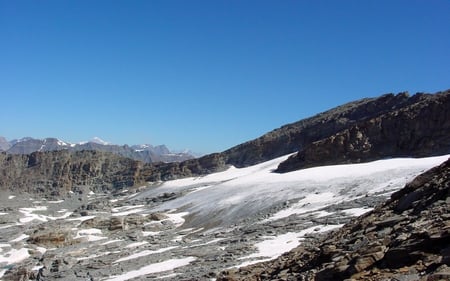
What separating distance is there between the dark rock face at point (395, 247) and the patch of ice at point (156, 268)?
9.21m

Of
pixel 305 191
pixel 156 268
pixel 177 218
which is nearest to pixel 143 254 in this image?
pixel 156 268

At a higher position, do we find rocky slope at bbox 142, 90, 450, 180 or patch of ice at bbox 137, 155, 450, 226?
rocky slope at bbox 142, 90, 450, 180

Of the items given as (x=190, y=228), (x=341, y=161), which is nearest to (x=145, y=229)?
(x=190, y=228)

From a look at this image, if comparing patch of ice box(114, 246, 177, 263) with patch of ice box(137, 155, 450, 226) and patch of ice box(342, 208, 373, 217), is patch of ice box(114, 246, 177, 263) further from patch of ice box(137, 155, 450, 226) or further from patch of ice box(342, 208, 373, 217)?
patch of ice box(342, 208, 373, 217)

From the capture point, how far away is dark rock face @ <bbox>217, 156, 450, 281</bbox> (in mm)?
11219

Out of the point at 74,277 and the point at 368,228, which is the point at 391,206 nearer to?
the point at 368,228

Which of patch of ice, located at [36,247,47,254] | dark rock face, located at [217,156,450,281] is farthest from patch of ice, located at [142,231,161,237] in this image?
dark rock face, located at [217,156,450,281]

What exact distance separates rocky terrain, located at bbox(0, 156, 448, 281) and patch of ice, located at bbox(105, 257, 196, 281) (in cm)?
9

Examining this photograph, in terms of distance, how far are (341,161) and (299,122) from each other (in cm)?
6451

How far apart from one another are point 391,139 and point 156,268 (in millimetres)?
65728

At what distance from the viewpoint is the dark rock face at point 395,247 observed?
36.8ft

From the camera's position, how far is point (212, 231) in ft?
151

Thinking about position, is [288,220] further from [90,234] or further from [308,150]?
[308,150]

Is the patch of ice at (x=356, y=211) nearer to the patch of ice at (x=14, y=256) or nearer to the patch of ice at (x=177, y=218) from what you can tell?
the patch of ice at (x=177, y=218)
